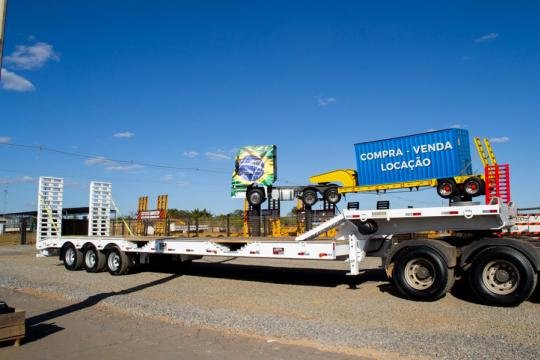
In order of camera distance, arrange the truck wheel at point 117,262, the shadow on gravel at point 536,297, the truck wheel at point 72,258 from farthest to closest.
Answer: the truck wheel at point 72,258 → the truck wheel at point 117,262 → the shadow on gravel at point 536,297

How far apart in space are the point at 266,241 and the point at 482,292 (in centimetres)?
466

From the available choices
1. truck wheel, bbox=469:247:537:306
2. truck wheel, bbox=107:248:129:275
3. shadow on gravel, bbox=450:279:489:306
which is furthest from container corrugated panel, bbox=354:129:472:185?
truck wheel, bbox=107:248:129:275

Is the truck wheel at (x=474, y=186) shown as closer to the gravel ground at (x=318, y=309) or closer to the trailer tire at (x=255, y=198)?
the gravel ground at (x=318, y=309)

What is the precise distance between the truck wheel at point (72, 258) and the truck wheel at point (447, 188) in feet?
42.2

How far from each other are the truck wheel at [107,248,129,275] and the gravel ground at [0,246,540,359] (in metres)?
0.43

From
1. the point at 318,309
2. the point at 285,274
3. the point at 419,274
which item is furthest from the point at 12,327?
the point at 285,274

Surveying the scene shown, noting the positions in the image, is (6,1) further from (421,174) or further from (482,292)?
(421,174)

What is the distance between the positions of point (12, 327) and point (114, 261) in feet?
27.2

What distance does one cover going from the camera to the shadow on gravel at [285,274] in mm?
12242

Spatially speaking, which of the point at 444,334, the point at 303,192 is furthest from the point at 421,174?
the point at 444,334

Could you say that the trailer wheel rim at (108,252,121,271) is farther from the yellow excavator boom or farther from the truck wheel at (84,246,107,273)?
the yellow excavator boom

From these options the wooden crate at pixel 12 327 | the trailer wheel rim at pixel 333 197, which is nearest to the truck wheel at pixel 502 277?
the wooden crate at pixel 12 327

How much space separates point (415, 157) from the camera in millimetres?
19188

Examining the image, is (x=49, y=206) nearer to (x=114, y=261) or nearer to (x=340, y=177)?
(x=114, y=261)
